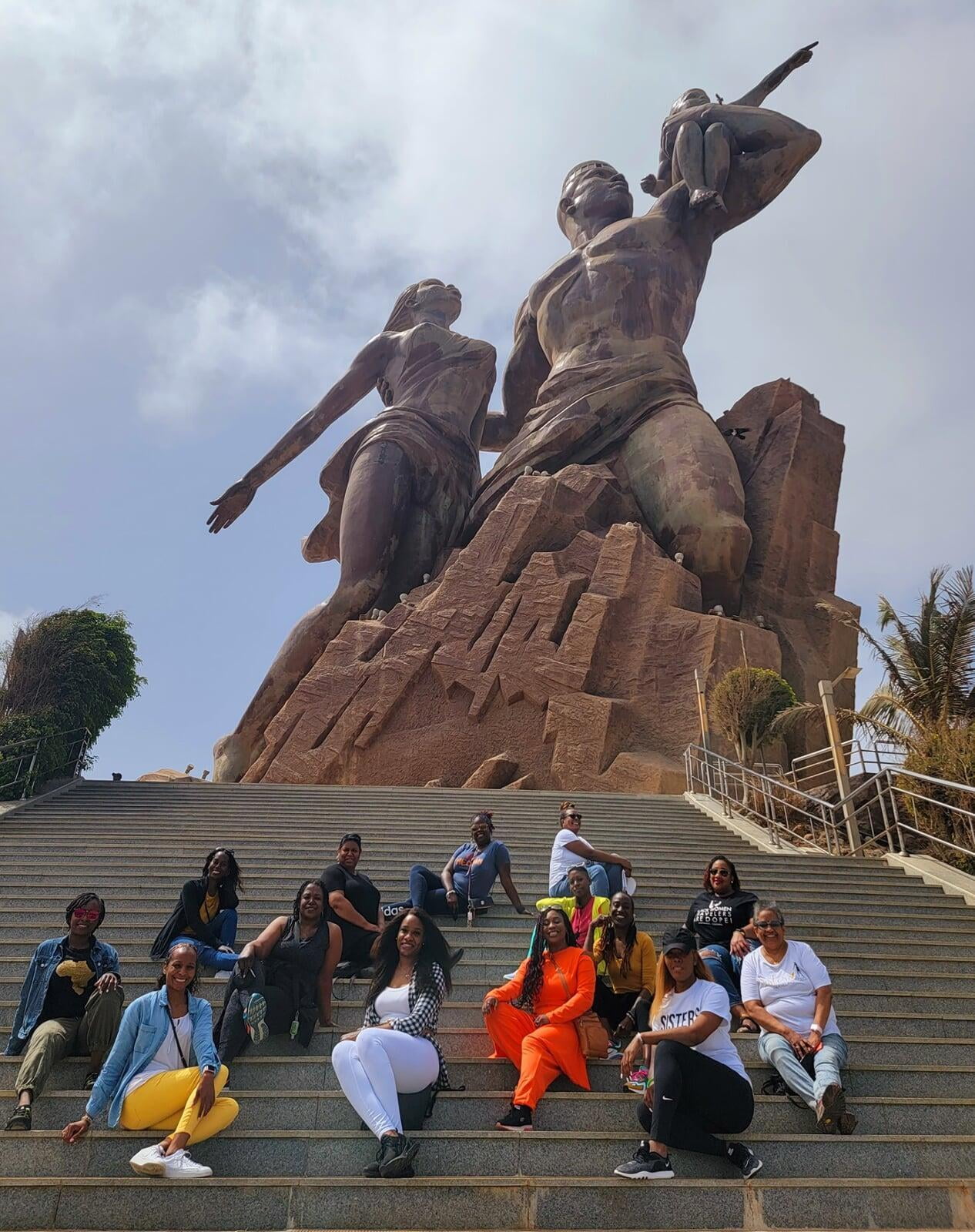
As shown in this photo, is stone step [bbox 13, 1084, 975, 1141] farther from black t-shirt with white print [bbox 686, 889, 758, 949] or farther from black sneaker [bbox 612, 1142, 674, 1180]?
black t-shirt with white print [bbox 686, 889, 758, 949]

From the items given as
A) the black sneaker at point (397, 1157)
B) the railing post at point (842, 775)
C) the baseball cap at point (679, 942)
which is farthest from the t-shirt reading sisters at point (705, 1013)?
the railing post at point (842, 775)

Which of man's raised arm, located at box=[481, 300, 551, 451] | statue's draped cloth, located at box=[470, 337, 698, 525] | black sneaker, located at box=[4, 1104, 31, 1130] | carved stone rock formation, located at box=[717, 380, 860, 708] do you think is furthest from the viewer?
man's raised arm, located at box=[481, 300, 551, 451]

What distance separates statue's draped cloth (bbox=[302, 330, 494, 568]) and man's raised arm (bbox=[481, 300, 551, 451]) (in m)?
2.35

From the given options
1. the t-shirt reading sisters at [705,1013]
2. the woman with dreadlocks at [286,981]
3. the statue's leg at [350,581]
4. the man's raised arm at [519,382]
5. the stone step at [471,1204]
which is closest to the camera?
the stone step at [471,1204]

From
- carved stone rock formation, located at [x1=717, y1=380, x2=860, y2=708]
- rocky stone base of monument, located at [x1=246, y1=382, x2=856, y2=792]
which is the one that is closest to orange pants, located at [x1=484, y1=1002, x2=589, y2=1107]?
rocky stone base of monument, located at [x1=246, y1=382, x2=856, y2=792]

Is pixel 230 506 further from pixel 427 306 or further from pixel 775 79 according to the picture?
pixel 775 79

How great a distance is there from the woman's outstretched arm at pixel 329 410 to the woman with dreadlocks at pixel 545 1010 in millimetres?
18036

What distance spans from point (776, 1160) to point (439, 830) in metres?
5.63

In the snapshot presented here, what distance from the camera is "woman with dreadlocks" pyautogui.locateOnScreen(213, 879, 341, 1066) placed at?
12.8 feet

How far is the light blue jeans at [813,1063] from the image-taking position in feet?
11.9

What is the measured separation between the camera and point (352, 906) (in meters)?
4.82

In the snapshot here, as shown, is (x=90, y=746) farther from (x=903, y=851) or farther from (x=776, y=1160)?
(x=776, y=1160)

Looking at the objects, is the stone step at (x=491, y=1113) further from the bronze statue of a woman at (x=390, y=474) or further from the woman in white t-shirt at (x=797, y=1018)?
the bronze statue of a woman at (x=390, y=474)

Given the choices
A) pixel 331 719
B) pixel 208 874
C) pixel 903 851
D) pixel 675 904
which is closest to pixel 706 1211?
pixel 208 874
